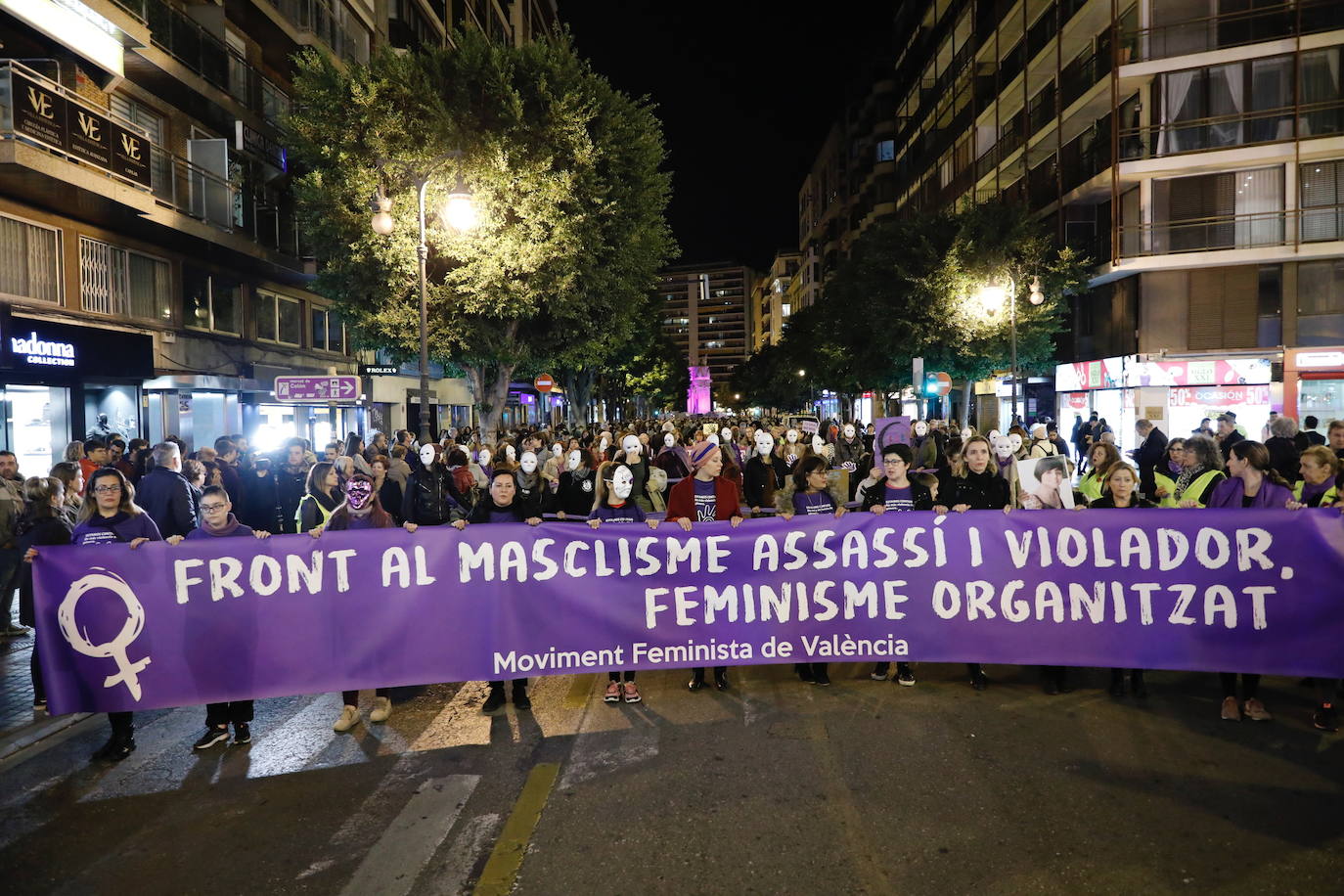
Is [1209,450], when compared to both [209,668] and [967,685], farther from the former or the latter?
[209,668]

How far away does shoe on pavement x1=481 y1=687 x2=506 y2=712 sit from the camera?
20.8 feet

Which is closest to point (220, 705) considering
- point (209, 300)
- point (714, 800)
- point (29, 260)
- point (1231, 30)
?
point (714, 800)

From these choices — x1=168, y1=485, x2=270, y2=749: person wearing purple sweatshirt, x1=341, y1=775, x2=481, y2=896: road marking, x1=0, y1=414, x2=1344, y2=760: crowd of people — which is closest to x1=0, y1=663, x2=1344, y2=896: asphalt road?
x1=341, y1=775, x2=481, y2=896: road marking

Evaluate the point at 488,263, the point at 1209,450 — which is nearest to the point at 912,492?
the point at 1209,450

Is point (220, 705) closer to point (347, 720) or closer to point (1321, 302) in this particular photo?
point (347, 720)

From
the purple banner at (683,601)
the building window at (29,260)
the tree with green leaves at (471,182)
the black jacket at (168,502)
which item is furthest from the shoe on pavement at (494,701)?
the tree with green leaves at (471,182)

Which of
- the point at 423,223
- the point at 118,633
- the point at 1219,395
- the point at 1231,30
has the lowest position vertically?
the point at 118,633

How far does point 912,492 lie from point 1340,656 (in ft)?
9.66

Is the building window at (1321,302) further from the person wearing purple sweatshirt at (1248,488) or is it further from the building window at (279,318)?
the building window at (279,318)

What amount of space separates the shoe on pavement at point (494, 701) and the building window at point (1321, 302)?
29.2m

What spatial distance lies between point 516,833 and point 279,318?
24.7 m

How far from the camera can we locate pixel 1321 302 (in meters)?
26.3

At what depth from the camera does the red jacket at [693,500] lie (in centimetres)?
696

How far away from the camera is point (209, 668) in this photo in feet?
18.4
